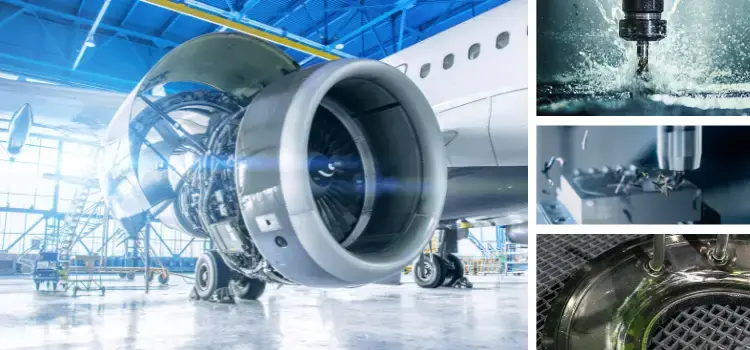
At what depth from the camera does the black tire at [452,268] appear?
5.02 ft

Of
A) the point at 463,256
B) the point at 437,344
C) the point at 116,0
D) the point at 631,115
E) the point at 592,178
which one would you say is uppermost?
the point at 116,0

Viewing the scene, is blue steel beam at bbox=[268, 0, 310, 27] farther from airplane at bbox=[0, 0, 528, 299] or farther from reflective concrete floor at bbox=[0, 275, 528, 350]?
reflective concrete floor at bbox=[0, 275, 528, 350]

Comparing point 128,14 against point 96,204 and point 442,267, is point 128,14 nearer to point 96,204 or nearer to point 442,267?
point 96,204

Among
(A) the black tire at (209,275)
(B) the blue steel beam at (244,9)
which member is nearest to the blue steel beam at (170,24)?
(B) the blue steel beam at (244,9)

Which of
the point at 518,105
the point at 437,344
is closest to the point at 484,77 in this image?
the point at 518,105

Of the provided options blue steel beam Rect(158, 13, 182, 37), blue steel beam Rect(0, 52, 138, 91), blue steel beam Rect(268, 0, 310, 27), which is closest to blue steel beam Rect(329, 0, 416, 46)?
blue steel beam Rect(268, 0, 310, 27)

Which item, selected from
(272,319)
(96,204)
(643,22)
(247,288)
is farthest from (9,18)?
(643,22)

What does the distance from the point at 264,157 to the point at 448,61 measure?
844mm

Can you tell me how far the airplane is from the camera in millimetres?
1057

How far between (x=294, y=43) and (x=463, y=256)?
2.49ft

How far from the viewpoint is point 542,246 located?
1.36m

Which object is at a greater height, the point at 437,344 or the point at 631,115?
the point at 631,115

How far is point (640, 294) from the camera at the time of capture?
116 centimetres

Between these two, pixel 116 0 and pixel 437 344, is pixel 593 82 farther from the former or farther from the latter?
pixel 116 0
